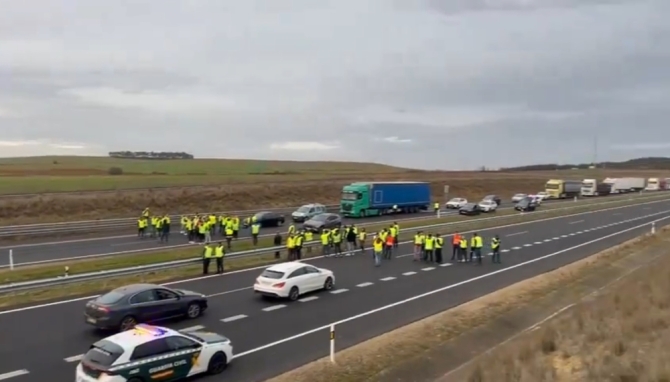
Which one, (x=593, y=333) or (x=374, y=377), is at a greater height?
(x=593, y=333)

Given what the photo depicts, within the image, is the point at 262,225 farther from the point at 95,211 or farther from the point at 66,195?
the point at 66,195

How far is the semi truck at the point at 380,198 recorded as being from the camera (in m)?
56.2

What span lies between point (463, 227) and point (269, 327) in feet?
103

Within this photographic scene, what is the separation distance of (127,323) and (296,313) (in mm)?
5341

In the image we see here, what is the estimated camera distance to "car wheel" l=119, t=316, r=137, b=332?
1722 cm

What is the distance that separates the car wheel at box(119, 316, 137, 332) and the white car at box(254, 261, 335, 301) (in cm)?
533

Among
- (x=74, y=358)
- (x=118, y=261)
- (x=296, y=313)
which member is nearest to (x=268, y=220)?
(x=118, y=261)

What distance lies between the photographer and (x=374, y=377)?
14.2m

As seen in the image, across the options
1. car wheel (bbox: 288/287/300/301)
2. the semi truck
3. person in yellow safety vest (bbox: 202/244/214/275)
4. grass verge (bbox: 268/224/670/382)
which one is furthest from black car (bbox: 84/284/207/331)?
the semi truck

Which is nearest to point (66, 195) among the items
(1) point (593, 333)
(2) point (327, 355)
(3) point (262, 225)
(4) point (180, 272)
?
(3) point (262, 225)

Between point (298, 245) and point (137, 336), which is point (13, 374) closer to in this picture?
point (137, 336)

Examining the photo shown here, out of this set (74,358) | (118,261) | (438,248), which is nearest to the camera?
(74,358)

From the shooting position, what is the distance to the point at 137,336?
13.0 metres

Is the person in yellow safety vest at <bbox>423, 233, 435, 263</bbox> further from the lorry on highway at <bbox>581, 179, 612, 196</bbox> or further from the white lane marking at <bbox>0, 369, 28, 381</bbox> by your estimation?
the lorry on highway at <bbox>581, 179, 612, 196</bbox>
